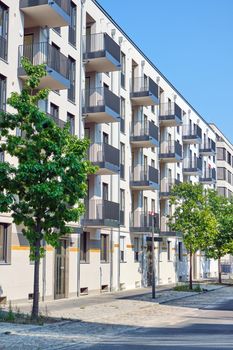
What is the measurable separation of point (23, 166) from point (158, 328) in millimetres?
5826

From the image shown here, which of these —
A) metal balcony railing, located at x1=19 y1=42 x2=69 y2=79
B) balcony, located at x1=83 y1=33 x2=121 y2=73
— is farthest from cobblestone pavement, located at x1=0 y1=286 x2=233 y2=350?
balcony, located at x1=83 y1=33 x2=121 y2=73

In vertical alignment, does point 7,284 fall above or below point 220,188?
below

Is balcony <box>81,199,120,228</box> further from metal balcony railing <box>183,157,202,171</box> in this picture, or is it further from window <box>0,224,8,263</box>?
metal balcony railing <box>183,157,202,171</box>

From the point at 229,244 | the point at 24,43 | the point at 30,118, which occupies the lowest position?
the point at 229,244

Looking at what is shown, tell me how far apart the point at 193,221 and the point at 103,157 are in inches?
299

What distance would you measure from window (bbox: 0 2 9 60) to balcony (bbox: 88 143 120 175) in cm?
882

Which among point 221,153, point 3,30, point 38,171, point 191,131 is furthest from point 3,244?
point 221,153

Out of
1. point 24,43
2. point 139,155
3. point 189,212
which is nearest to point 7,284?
point 24,43

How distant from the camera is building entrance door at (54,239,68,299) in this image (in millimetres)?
26688

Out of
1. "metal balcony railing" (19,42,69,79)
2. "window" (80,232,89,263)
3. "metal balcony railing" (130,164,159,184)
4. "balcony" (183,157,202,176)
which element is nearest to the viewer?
"metal balcony railing" (19,42,69,79)

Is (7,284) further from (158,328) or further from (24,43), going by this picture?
(24,43)

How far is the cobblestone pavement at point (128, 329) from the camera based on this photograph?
13.0 metres

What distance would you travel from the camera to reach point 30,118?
55.9ft

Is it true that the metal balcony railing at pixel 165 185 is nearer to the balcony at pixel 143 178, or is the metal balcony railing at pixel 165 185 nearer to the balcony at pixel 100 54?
the balcony at pixel 143 178
